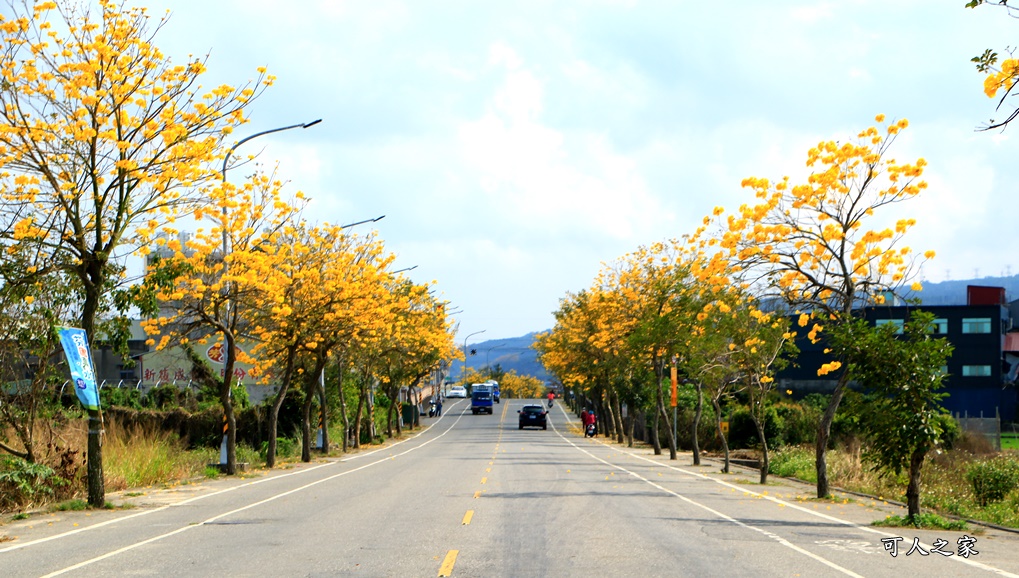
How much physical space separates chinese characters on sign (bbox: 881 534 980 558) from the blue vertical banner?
13.3 meters

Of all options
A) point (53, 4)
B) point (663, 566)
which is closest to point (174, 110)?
point (53, 4)

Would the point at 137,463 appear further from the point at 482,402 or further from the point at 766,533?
the point at 482,402

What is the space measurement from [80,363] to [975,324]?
7248cm

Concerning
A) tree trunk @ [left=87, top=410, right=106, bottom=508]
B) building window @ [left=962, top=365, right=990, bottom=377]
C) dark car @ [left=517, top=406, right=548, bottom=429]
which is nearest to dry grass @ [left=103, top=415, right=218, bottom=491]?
tree trunk @ [left=87, top=410, right=106, bottom=508]

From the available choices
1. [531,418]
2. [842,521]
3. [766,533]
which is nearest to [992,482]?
[842,521]

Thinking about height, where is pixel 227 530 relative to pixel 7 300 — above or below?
below

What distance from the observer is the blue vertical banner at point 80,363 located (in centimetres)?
1706

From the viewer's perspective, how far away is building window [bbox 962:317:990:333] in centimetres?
7525

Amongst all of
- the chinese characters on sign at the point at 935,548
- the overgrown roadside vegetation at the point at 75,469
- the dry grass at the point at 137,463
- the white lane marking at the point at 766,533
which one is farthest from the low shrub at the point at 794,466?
the dry grass at the point at 137,463

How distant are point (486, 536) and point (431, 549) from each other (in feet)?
4.43

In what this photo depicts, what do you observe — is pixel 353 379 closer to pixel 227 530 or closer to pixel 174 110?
pixel 174 110

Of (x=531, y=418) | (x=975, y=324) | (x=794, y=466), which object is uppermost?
(x=975, y=324)

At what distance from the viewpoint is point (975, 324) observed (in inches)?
2970

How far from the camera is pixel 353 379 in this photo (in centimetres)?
5062
